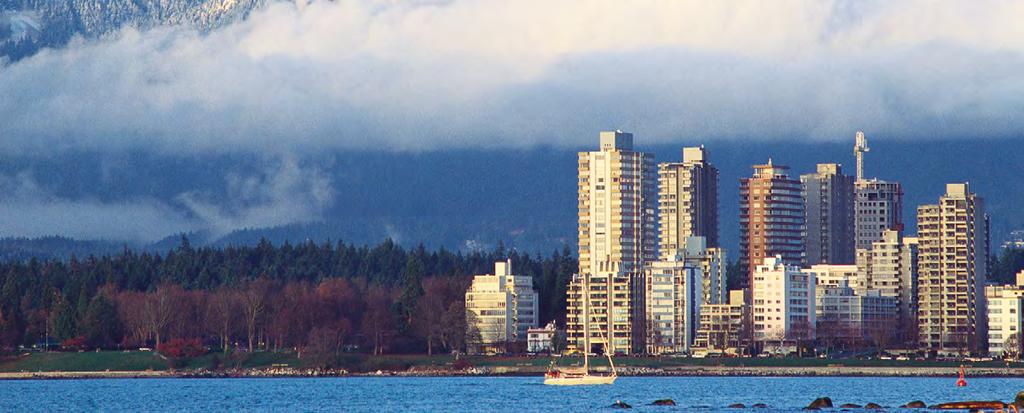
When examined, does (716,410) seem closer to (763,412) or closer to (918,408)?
(763,412)

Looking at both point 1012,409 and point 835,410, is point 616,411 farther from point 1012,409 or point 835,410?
point 1012,409

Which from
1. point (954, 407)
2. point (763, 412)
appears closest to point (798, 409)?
point (763, 412)

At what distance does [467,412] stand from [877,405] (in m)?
35.5

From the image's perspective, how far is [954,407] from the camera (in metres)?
184

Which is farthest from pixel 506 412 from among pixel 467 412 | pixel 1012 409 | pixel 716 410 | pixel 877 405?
pixel 1012 409

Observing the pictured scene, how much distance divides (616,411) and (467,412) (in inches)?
531

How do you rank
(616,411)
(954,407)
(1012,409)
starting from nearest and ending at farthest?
(1012,409), (954,407), (616,411)

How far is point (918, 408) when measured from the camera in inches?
7613

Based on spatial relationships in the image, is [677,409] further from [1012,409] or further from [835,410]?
[1012,409]

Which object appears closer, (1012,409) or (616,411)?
(1012,409)

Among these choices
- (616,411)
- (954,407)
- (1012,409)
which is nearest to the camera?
(1012,409)

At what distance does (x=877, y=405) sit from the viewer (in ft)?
640

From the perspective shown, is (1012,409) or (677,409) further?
(677,409)

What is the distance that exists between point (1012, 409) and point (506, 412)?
179 ft
